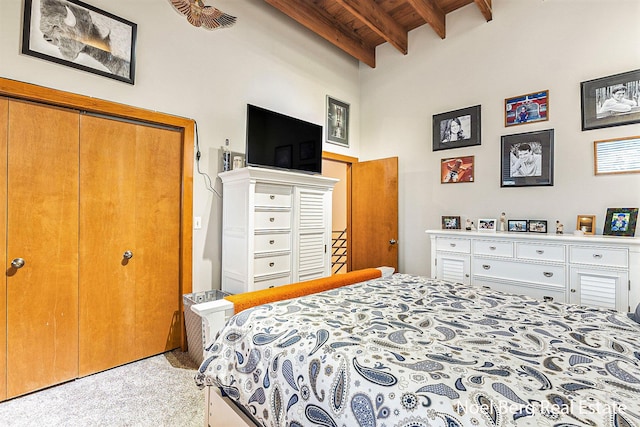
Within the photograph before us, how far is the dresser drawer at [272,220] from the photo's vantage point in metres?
2.62

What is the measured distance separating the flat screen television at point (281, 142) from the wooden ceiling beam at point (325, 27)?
3.88 feet

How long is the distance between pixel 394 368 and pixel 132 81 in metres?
2.75

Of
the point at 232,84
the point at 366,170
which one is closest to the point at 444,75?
the point at 366,170

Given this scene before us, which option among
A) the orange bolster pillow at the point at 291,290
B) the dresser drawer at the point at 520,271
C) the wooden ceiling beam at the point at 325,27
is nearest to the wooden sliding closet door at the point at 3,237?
the orange bolster pillow at the point at 291,290

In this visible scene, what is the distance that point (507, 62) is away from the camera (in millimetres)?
3170

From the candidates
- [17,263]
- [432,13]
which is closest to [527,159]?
[432,13]

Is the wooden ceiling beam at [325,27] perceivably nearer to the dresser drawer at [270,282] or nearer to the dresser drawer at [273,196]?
the dresser drawer at [273,196]

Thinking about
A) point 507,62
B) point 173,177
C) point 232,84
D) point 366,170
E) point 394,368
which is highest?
point 507,62

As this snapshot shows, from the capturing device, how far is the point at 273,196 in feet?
8.96

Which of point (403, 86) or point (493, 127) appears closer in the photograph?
point (493, 127)

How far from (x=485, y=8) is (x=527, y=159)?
1.67 metres

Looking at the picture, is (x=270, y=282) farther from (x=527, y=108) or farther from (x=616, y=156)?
(x=616, y=156)

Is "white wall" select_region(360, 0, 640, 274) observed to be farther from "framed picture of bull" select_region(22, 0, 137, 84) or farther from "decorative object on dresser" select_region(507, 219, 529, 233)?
"framed picture of bull" select_region(22, 0, 137, 84)

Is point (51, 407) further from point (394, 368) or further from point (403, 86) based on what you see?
point (403, 86)
